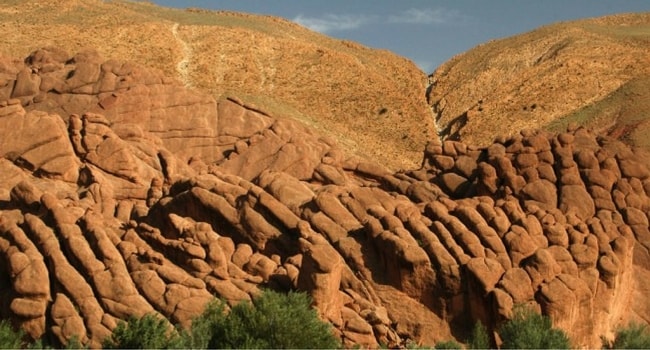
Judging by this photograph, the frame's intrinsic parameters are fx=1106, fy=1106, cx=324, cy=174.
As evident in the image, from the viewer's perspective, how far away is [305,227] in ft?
A: 142

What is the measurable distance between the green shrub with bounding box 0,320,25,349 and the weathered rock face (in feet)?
2.28

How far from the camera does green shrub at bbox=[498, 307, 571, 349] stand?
3731cm

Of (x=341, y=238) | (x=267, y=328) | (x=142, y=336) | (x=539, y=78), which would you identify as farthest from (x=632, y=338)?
(x=539, y=78)

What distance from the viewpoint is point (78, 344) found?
37.3m

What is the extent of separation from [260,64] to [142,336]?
80.0 metres

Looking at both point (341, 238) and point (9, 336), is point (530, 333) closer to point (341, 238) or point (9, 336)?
point (341, 238)

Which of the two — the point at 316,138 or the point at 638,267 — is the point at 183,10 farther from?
the point at 638,267

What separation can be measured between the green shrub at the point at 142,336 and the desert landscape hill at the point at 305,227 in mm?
2158

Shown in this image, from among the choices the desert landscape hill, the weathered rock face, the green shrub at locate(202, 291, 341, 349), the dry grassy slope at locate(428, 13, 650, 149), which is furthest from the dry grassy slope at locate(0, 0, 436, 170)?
the green shrub at locate(202, 291, 341, 349)

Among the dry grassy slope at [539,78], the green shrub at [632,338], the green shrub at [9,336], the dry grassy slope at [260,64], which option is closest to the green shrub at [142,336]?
the green shrub at [9,336]

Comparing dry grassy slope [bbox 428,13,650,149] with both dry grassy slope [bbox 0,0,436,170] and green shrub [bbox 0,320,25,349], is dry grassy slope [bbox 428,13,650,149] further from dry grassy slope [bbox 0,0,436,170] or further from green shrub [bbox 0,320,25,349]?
green shrub [bbox 0,320,25,349]

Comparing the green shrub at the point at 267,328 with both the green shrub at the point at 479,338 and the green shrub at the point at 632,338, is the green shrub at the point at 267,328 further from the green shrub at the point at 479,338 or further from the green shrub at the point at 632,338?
the green shrub at the point at 632,338

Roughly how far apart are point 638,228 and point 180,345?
20649 millimetres

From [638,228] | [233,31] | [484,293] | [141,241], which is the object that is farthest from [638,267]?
[233,31]
